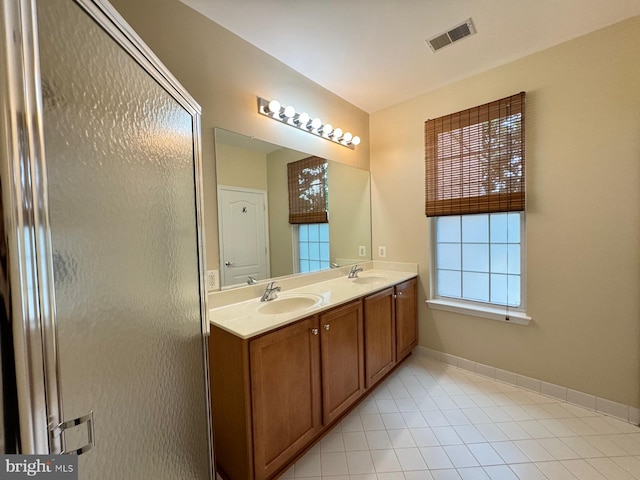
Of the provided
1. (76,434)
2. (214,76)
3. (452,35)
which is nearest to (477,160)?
(452,35)

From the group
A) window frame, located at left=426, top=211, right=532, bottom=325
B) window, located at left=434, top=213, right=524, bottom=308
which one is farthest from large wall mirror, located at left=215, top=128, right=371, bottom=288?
window, located at left=434, top=213, right=524, bottom=308

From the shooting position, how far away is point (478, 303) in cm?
232

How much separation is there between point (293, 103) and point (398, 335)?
2.11 m

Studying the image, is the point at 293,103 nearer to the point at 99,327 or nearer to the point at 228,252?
the point at 228,252

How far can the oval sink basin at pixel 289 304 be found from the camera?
170 centimetres

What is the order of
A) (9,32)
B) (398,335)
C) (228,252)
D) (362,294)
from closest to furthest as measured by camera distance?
(9,32) < (228,252) < (362,294) < (398,335)

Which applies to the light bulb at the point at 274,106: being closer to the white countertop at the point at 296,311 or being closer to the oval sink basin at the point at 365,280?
the white countertop at the point at 296,311

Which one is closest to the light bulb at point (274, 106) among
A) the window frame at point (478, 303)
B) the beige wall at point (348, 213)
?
the beige wall at point (348, 213)

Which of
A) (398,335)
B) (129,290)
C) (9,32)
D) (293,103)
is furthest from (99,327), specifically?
(398,335)

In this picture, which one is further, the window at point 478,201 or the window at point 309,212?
the window at point 309,212

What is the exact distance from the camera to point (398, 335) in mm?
2285

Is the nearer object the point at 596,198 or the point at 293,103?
the point at 596,198

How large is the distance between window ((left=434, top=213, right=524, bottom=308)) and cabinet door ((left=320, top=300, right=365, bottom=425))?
118cm

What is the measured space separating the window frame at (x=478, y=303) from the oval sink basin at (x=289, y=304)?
4.35ft
